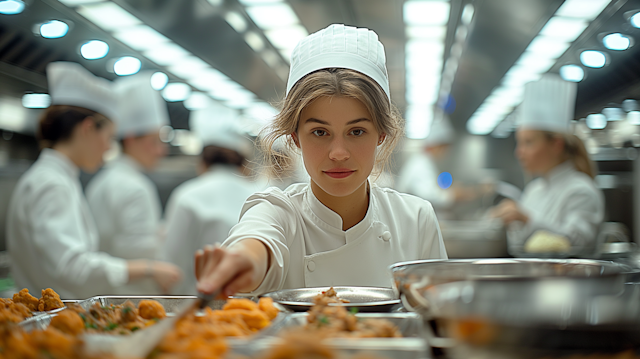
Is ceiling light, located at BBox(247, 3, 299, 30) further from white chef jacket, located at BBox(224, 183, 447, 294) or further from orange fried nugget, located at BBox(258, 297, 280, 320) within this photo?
orange fried nugget, located at BBox(258, 297, 280, 320)

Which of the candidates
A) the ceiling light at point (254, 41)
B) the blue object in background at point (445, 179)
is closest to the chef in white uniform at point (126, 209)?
the ceiling light at point (254, 41)

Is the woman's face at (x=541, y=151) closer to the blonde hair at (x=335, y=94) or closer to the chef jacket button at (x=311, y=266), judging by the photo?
the blonde hair at (x=335, y=94)

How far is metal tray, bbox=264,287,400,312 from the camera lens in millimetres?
852

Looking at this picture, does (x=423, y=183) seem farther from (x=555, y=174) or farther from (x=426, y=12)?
(x=426, y=12)

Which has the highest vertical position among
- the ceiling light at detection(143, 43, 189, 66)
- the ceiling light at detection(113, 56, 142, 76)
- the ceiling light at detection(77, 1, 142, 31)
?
the ceiling light at detection(113, 56, 142, 76)

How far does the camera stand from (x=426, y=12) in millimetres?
2805

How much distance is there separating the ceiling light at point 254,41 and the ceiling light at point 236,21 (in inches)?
4.2

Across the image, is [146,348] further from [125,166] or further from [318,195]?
[125,166]

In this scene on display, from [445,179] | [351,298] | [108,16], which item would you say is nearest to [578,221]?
[351,298]

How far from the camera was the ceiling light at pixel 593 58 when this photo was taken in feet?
10.2

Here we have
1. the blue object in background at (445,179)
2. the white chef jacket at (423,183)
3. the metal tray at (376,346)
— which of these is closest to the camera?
the metal tray at (376,346)

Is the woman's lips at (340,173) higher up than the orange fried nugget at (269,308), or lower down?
higher up

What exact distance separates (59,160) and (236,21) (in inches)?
47.3

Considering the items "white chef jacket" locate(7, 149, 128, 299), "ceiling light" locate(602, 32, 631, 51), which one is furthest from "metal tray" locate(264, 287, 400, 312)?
"ceiling light" locate(602, 32, 631, 51)
